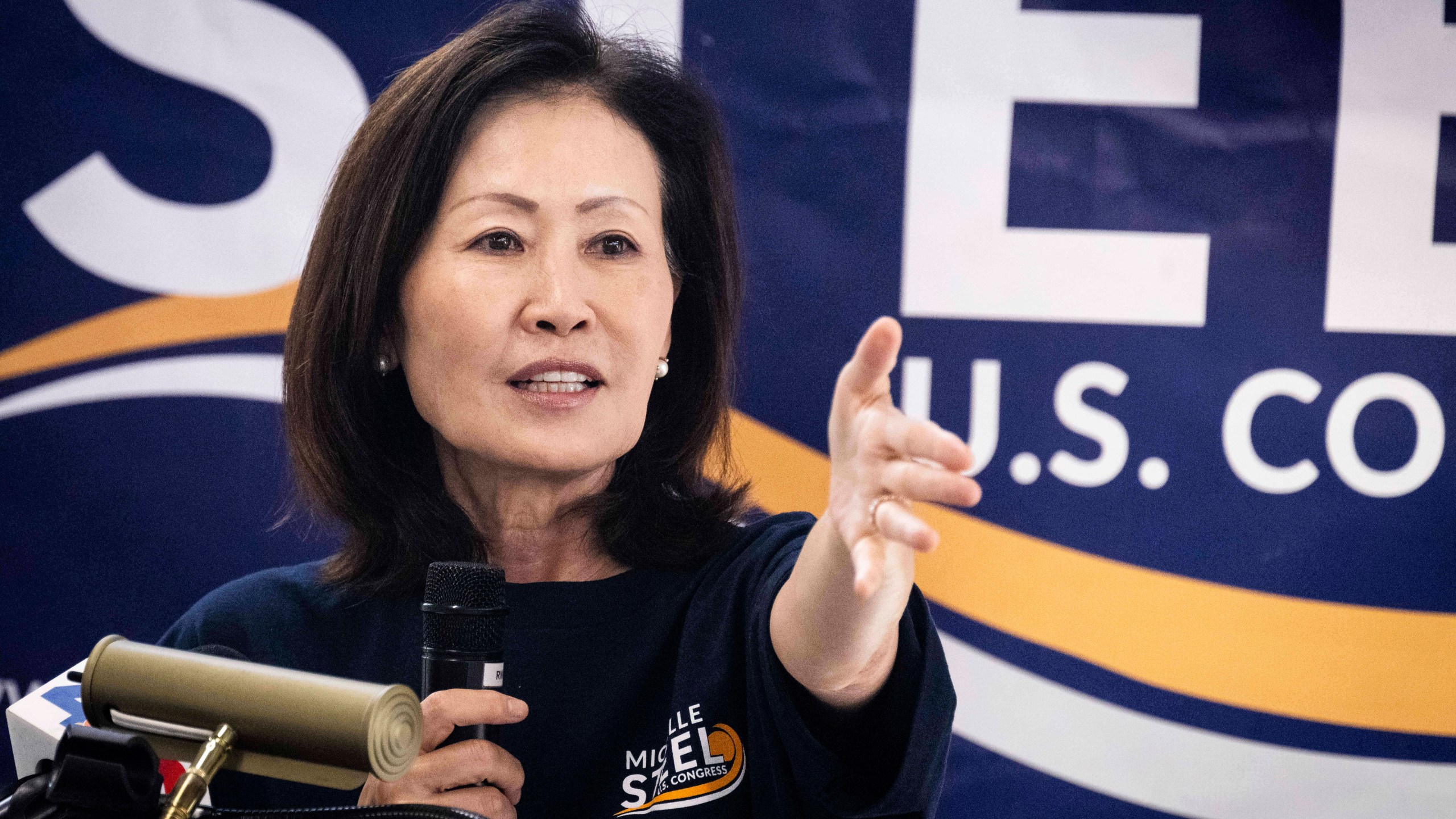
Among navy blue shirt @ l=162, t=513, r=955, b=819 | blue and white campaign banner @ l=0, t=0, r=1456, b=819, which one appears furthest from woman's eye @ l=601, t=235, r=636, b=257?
blue and white campaign banner @ l=0, t=0, r=1456, b=819

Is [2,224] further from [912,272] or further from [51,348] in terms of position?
[912,272]

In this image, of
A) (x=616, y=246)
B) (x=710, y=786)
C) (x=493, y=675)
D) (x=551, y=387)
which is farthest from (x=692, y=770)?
Result: (x=616, y=246)

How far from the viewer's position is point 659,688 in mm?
1373

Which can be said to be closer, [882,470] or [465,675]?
[882,470]

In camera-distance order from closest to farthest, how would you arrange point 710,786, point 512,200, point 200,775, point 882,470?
point 200,775
point 882,470
point 710,786
point 512,200

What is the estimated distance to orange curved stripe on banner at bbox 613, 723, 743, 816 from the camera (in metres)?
1.29

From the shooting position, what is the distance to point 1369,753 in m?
2.12

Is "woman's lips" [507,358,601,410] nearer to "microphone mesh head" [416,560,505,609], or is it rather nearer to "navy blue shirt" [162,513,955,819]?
"navy blue shirt" [162,513,955,819]

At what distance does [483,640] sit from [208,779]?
394 mm

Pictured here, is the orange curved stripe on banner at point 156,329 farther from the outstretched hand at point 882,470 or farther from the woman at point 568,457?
the outstretched hand at point 882,470

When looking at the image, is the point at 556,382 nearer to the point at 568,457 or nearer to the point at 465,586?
the point at 568,457

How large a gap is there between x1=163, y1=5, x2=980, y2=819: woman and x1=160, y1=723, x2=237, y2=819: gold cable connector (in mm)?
463

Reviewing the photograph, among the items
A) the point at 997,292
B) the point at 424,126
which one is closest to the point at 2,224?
the point at 424,126

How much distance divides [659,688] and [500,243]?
56 cm
